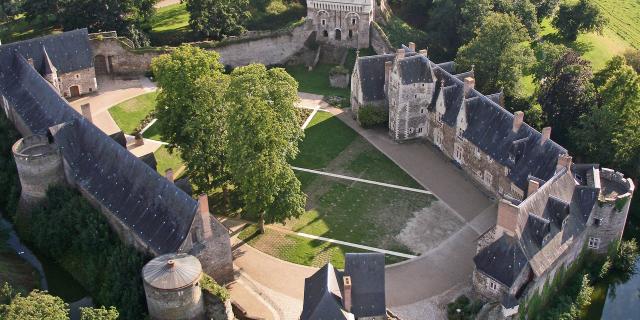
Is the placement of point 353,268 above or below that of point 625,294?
above

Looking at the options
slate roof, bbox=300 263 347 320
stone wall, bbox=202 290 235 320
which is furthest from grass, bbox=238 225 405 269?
stone wall, bbox=202 290 235 320

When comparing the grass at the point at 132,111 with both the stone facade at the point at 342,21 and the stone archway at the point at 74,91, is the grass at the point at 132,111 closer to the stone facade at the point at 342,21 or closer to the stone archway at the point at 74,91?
the stone archway at the point at 74,91

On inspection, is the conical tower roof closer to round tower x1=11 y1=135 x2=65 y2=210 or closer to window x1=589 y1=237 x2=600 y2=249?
round tower x1=11 y1=135 x2=65 y2=210

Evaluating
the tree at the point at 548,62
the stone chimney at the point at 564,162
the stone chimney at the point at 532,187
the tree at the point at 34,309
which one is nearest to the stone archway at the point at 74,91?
the tree at the point at 34,309

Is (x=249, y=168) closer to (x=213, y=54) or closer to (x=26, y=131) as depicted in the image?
(x=213, y=54)

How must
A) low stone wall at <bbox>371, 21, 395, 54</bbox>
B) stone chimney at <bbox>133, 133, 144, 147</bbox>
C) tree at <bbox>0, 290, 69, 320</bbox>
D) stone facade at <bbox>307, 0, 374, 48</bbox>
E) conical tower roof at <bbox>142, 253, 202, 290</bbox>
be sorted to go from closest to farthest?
tree at <bbox>0, 290, 69, 320</bbox>
conical tower roof at <bbox>142, 253, 202, 290</bbox>
stone chimney at <bbox>133, 133, 144, 147</bbox>
low stone wall at <bbox>371, 21, 395, 54</bbox>
stone facade at <bbox>307, 0, 374, 48</bbox>

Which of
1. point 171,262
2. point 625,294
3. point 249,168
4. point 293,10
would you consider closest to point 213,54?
point 249,168
